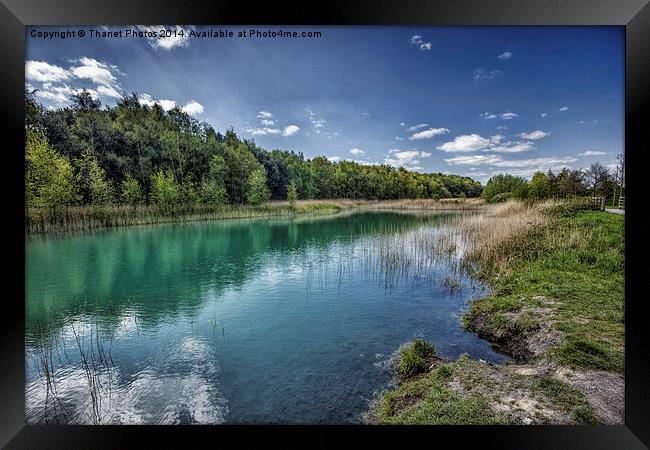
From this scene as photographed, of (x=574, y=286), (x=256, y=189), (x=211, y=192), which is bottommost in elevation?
(x=574, y=286)

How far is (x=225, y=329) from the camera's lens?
4879mm

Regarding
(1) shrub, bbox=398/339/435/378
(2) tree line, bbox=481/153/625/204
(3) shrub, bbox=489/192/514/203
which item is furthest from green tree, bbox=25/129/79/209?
(3) shrub, bbox=489/192/514/203

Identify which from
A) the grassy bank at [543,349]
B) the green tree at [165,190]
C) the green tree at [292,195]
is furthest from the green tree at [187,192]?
the green tree at [292,195]

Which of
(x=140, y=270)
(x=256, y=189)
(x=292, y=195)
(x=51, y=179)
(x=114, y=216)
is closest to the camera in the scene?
(x=51, y=179)

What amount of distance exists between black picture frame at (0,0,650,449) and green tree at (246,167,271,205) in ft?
56.1

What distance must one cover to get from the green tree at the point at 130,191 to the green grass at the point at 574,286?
36.4 feet

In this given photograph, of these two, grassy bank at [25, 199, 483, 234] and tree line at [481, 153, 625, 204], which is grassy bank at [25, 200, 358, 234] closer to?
grassy bank at [25, 199, 483, 234]

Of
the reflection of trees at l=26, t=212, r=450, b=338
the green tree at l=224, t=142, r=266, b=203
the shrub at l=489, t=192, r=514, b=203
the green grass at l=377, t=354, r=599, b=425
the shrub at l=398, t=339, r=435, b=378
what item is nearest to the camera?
the green grass at l=377, t=354, r=599, b=425

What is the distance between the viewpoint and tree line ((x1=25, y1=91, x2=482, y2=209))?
7820 mm

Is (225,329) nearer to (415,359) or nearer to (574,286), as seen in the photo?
(415,359)

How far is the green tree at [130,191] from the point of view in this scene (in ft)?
34.7

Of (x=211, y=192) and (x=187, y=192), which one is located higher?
(x=211, y=192)

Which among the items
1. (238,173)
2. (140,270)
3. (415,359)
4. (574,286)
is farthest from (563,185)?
(238,173)

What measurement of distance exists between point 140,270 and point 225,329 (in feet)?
15.3
